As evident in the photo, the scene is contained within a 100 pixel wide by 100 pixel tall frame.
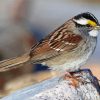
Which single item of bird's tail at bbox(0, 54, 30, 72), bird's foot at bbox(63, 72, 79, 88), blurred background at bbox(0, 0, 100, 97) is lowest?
blurred background at bbox(0, 0, 100, 97)

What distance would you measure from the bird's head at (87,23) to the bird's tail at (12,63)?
62 centimetres

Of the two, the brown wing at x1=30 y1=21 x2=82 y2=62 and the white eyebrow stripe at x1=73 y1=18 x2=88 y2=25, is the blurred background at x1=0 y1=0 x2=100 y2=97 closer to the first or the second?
the brown wing at x1=30 y1=21 x2=82 y2=62

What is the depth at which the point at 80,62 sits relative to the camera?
6660 mm

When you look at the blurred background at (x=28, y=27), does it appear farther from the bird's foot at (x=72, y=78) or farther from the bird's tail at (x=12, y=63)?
the bird's foot at (x=72, y=78)

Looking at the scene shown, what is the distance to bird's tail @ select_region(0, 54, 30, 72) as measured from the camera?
6.66 metres

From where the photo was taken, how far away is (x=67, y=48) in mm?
6953

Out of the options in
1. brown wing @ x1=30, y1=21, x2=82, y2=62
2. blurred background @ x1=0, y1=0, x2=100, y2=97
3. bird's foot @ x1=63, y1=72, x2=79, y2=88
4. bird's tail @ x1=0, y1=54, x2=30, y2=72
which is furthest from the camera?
blurred background @ x1=0, y1=0, x2=100, y2=97

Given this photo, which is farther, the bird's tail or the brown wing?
the brown wing

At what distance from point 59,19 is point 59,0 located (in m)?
2.28

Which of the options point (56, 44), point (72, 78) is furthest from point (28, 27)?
point (72, 78)

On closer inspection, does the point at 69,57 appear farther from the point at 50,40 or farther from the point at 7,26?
the point at 7,26

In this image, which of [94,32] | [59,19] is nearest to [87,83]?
[94,32]

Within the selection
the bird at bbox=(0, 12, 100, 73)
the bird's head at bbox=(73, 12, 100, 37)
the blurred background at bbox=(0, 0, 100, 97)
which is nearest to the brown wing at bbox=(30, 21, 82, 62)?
the bird at bbox=(0, 12, 100, 73)

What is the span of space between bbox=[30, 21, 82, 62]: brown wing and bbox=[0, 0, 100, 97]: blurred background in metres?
1.19
